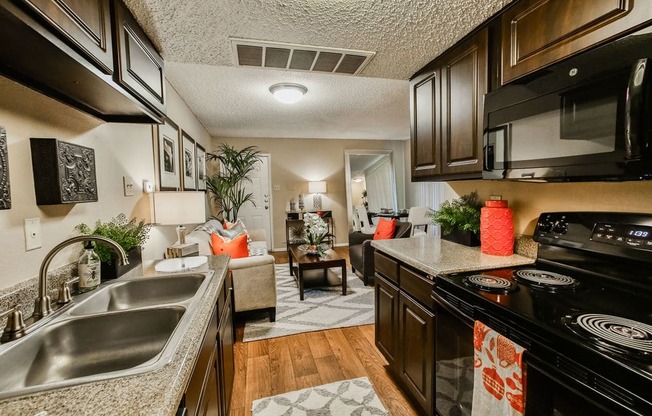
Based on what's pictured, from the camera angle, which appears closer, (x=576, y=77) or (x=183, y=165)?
(x=576, y=77)

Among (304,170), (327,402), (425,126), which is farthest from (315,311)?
(304,170)

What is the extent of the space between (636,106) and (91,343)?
192cm

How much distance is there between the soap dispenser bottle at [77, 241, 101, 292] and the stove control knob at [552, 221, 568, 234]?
211 centimetres

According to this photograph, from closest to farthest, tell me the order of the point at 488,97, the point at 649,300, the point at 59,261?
the point at 649,300, the point at 59,261, the point at 488,97

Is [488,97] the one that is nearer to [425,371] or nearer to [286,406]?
[425,371]

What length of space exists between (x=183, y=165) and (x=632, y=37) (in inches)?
144

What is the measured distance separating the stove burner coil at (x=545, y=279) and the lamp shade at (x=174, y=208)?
2.00 metres

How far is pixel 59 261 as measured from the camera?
4.15 feet


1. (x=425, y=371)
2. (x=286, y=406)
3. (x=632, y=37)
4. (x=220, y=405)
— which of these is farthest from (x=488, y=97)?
(x=286, y=406)

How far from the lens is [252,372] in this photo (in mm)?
2115

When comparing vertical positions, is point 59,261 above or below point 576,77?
below

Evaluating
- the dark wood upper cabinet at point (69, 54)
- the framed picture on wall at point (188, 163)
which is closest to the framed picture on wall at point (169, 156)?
the framed picture on wall at point (188, 163)

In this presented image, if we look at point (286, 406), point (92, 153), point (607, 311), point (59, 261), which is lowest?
point (286, 406)

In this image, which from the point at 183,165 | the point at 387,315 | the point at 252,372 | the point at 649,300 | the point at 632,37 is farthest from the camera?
the point at 183,165
